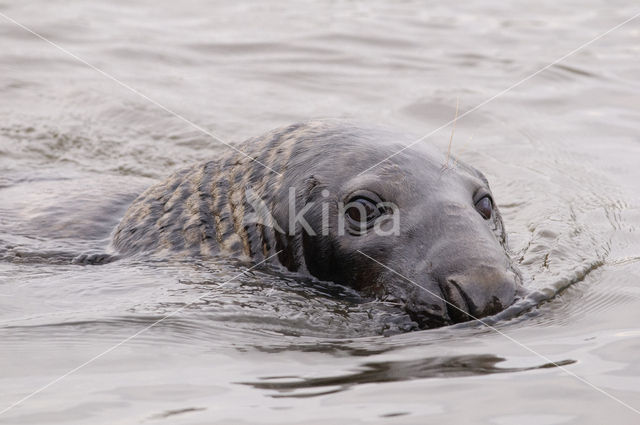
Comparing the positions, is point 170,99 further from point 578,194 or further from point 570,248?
point 570,248

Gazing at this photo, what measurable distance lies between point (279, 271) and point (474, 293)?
117 centimetres

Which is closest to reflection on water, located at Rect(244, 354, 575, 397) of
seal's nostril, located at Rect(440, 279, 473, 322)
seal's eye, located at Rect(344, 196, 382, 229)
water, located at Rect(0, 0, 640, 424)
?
water, located at Rect(0, 0, 640, 424)

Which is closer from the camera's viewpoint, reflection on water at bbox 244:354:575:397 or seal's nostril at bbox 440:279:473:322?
reflection on water at bbox 244:354:575:397

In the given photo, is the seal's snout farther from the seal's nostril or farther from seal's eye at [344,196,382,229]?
seal's eye at [344,196,382,229]

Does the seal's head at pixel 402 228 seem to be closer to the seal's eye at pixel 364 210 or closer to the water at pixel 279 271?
the seal's eye at pixel 364 210

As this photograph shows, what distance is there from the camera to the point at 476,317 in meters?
4.30

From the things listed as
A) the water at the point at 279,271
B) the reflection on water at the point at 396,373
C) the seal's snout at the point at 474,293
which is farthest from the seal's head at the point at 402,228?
the reflection on water at the point at 396,373

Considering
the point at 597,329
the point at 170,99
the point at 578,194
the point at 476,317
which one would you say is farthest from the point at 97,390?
the point at 170,99

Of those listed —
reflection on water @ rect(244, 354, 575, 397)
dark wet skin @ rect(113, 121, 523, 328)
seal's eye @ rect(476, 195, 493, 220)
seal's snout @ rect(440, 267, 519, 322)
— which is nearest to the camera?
reflection on water @ rect(244, 354, 575, 397)

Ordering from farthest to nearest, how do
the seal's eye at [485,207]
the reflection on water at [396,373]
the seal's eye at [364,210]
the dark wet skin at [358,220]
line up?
the seal's eye at [485,207], the seal's eye at [364,210], the dark wet skin at [358,220], the reflection on water at [396,373]

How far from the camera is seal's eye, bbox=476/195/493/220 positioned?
4.89 m

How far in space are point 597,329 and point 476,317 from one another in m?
0.67

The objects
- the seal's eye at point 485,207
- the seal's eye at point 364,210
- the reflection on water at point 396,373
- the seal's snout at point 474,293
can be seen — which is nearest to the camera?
the reflection on water at point 396,373

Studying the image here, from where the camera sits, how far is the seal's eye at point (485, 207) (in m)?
4.89
